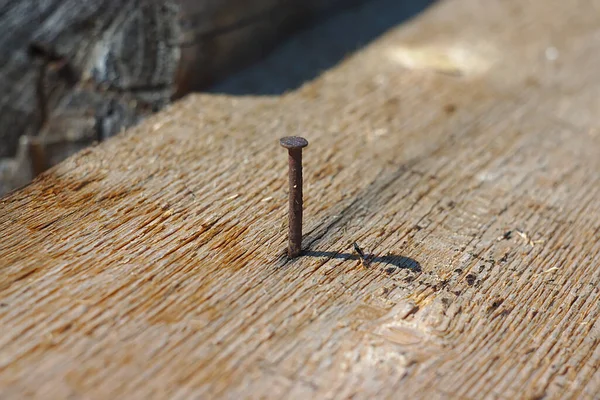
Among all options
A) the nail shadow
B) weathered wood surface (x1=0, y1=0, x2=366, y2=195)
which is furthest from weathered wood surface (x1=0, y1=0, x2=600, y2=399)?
weathered wood surface (x1=0, y1=0, x2=366, y2=195)

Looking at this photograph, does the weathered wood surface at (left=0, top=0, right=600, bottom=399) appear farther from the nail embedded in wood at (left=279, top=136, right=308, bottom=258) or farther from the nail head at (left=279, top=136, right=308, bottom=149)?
the nail head at (left=279, top=136, right=308, bottom=149)

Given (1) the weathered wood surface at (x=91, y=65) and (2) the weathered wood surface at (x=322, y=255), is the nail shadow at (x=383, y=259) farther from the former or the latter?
(1) the weathered wood surface at (x=91, y=65)

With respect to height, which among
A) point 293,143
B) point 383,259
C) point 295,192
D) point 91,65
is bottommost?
point 383,259

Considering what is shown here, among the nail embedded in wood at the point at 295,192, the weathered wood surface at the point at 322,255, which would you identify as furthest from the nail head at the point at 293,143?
the weathered wood surface at the point at 322,255

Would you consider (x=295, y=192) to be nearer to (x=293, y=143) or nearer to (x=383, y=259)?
(x=293, y=143)

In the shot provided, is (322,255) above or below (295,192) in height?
below

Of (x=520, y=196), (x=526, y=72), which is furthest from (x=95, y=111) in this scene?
(x=526, y=72)

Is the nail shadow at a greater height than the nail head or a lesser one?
lesser

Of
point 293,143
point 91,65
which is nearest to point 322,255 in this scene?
point 293,143
